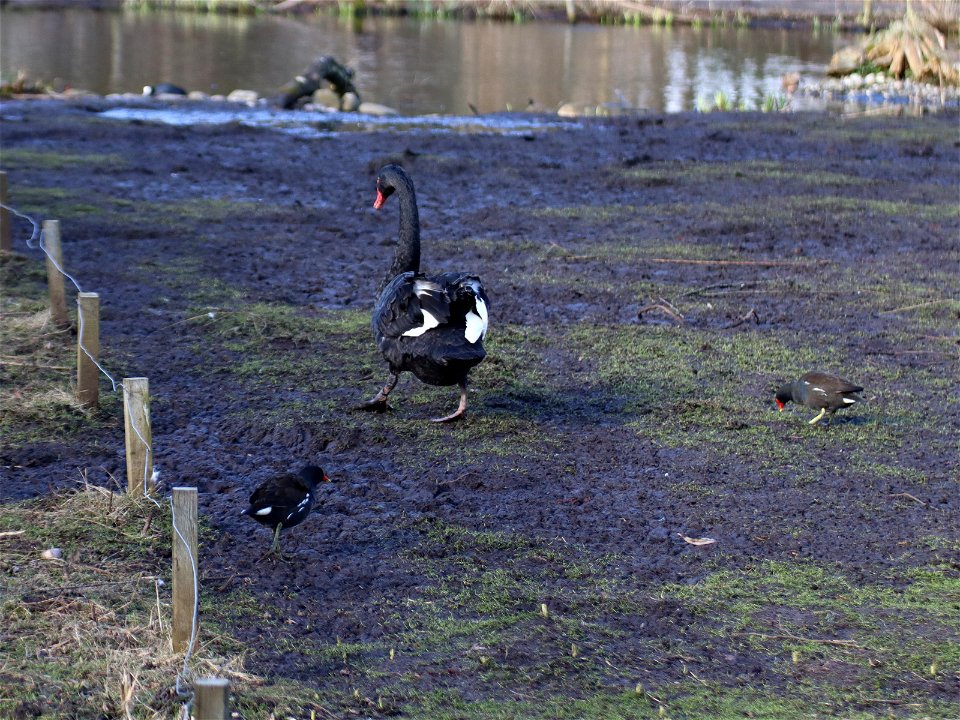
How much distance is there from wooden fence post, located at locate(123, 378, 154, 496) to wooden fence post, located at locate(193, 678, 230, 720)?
7.46ft

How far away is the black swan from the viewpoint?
599 centimetres

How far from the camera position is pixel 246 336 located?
7770 mm

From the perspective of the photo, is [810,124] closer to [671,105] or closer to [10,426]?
[671,105]

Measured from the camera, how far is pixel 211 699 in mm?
2607

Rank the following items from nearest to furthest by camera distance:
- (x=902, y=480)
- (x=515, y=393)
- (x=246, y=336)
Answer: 1. (x=902, y=480)
2. (x=515, y=393)
3. (x=246, y=336)

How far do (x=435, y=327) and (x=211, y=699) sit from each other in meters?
3.59

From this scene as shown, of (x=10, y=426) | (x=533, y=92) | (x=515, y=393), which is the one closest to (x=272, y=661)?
(x=10, y=426)

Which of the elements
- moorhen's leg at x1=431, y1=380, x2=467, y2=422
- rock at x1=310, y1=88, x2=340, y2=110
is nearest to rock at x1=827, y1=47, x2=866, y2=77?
rock at x1=310, y1=88, x2=340, y2=110

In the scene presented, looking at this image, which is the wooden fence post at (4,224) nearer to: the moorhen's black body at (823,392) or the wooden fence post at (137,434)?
the wooden fence post at (137,434)

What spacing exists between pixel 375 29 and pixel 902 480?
1453 inches

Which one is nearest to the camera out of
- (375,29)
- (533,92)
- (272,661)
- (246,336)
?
(272,661)

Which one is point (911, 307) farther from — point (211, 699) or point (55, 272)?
point (211, 699)

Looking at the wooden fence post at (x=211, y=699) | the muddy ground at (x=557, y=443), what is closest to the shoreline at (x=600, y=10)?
the muddy ground at (x=557, y=443)

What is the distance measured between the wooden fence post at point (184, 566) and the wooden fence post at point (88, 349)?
258cm
